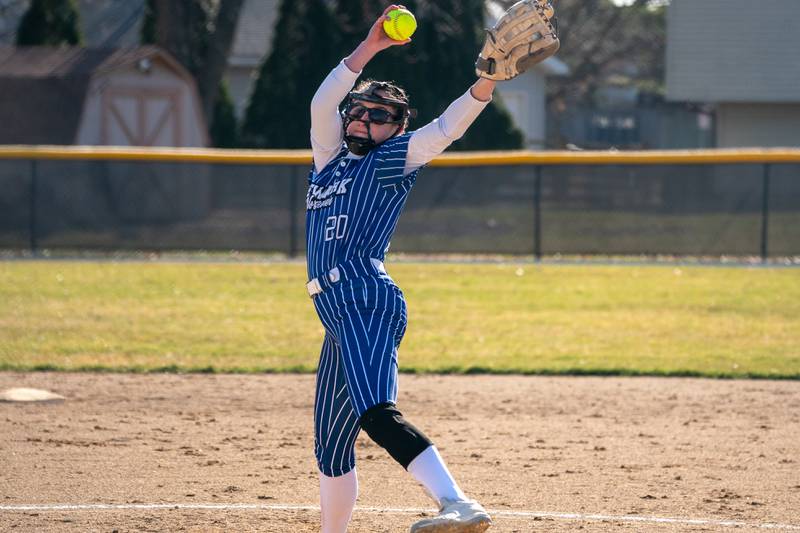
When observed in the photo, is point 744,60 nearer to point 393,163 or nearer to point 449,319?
point 449,319

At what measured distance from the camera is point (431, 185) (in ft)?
61.6

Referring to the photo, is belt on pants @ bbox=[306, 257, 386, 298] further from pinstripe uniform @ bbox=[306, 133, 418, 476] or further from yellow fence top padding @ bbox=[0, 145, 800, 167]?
yellow fence top padding @ bbox=[0, 145, 800, 167]

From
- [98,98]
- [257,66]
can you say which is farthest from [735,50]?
[98,98]

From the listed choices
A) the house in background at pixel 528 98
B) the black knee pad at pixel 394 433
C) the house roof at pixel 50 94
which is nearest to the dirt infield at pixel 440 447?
the black knee pad at pixel 394 433

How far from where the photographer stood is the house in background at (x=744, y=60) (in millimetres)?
28609

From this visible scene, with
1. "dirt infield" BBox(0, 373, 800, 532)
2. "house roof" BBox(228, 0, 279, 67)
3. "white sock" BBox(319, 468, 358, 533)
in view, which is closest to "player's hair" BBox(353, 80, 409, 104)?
"white sock" BBox(319, 468, 358, 533)

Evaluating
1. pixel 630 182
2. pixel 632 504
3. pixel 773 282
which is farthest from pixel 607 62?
pixel 632 504

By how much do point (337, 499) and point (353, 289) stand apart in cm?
89

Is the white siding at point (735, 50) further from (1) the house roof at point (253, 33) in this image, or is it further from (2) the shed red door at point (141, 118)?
(2) the shed red door at point (141, 118)

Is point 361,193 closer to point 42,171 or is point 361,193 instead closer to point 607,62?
point 42,171

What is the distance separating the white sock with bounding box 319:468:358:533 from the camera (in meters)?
4.71

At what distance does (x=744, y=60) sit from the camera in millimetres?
28734

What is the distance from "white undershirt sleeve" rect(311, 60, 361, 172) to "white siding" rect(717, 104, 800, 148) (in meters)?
26.2

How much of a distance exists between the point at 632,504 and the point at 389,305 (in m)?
2.05
